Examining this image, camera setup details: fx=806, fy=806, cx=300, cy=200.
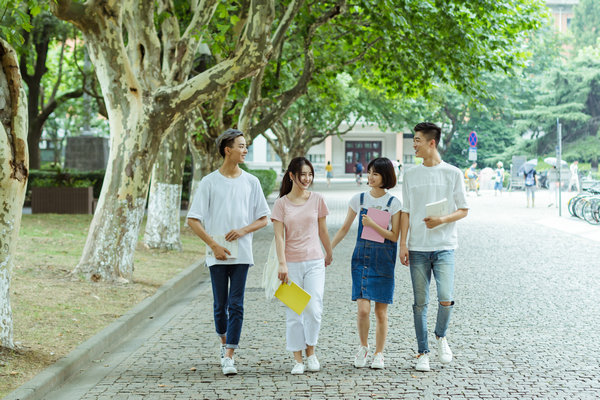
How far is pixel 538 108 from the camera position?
52.8m

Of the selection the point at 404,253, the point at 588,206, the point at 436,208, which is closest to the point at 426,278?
the point at 404,253

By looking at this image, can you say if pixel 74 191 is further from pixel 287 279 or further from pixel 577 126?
pixel 577 126

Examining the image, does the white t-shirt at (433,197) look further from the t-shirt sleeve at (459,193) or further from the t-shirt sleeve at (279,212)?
the t-shirt sleeve at (279,212)

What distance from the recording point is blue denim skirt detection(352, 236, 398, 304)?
19.5 ft

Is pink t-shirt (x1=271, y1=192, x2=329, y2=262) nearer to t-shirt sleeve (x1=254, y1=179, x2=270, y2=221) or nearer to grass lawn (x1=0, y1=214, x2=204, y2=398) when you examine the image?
t-shirt sleeve (x1=254, y1=179, x2=270, y2=221)

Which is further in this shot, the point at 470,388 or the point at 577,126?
the point at 577,126

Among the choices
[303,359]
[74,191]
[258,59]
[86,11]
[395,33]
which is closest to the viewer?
[303,359]

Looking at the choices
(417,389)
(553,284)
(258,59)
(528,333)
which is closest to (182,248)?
(258,59)

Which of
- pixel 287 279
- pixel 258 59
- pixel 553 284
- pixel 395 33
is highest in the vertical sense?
pixel 395 33

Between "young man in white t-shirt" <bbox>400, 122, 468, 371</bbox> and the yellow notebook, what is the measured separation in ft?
2.65

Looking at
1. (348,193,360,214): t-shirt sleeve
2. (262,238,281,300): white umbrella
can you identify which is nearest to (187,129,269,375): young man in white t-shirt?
(262,238,281,300): white umbrella

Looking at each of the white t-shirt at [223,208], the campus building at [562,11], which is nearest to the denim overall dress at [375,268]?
the white t-shirt at [223,208]

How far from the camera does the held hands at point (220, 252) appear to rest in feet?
19.1

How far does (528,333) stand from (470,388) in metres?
2.23
